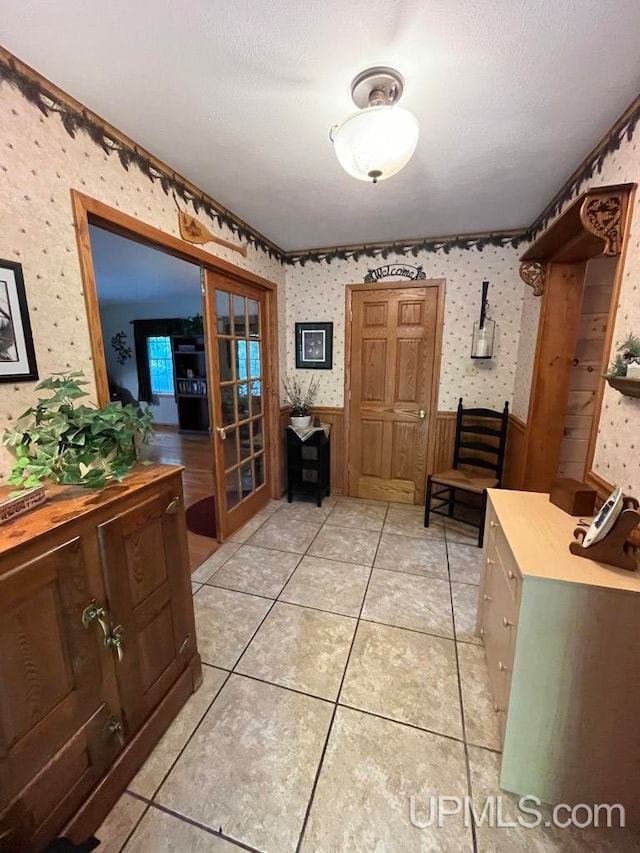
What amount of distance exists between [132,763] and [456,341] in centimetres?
326

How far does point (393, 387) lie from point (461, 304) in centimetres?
92

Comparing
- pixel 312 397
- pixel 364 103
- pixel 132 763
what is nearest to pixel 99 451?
pixel 132 763

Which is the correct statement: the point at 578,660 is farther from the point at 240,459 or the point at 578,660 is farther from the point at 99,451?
the point at 240,459

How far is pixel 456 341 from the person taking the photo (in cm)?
304

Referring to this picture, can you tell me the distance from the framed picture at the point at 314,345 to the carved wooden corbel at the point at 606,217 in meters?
2.15

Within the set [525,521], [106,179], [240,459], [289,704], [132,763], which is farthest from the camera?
[240,459]

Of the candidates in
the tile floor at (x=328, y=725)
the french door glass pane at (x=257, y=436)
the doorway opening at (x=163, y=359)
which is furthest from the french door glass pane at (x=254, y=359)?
the doorway opening at (x=163, y=359)

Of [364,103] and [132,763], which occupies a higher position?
[364,103]

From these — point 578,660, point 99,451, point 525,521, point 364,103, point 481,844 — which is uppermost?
point 364,103

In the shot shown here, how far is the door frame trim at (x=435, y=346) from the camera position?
300 centimetres

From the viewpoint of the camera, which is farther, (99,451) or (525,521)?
(525,521)

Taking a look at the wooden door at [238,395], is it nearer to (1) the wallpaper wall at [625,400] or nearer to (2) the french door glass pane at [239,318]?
(2) the french door glass pane at [239,318]

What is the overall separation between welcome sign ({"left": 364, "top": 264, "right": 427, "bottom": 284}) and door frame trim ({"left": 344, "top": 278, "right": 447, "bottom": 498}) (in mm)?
45

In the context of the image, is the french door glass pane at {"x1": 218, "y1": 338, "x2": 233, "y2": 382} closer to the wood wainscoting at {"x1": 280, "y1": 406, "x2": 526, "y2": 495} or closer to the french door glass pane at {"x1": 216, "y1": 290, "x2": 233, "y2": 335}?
the french door glass pane at {"x1": 216, "y1": 290, "x2": 233, "y2": 335}
